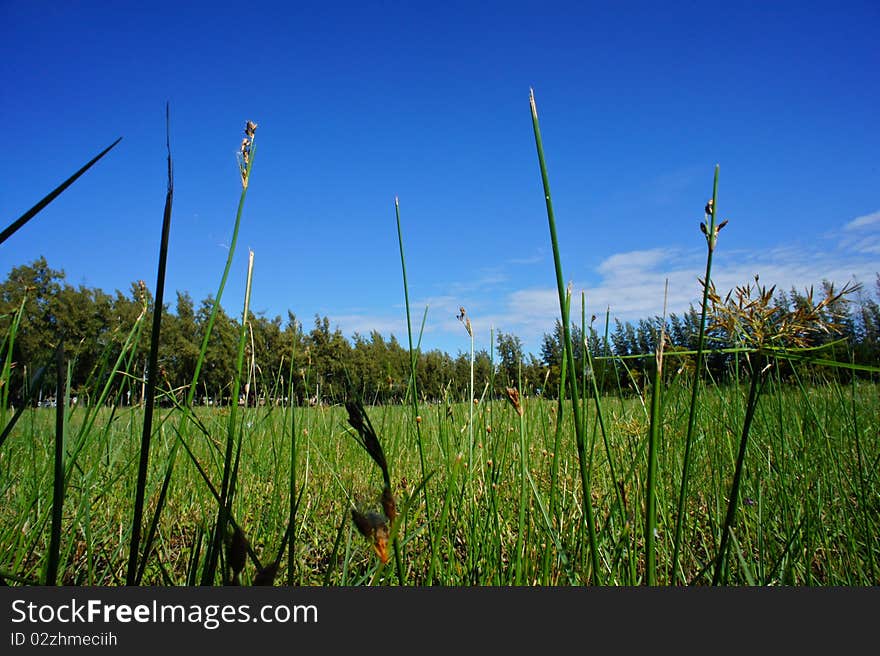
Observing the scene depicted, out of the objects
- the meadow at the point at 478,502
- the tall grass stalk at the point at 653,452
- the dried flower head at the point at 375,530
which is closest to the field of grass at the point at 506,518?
the meadow at the point at 478,502

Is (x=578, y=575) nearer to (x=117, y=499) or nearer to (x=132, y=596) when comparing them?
(x=132, y=596)

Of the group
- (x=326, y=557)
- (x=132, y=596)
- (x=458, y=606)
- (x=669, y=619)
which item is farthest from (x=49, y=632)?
(x=326, y=557)

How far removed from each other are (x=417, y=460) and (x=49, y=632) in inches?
88.9

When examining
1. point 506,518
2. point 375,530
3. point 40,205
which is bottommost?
point 506,518

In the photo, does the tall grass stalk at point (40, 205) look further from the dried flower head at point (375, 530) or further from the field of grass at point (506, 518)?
the field of grass at point (506, 518)

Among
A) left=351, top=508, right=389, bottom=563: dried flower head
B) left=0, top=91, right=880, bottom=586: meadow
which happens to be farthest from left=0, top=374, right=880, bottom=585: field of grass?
left=351, top=508, right=389, bottom=563: dried flower head

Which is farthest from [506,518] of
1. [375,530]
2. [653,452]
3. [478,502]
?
[375,530]

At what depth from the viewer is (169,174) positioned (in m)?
0.39

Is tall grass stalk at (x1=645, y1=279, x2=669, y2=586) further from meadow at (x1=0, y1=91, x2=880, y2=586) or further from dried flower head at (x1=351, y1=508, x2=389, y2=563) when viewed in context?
dried flower head at (x1=351, y1=508, x2=389, y2=563)

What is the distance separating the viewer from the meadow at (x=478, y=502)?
50cm

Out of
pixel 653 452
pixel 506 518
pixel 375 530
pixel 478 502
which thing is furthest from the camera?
pixel 478 502

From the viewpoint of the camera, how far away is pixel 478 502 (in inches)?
63.2

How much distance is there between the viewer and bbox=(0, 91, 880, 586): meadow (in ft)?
1.66

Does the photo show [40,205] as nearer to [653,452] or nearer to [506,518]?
[653,452]
